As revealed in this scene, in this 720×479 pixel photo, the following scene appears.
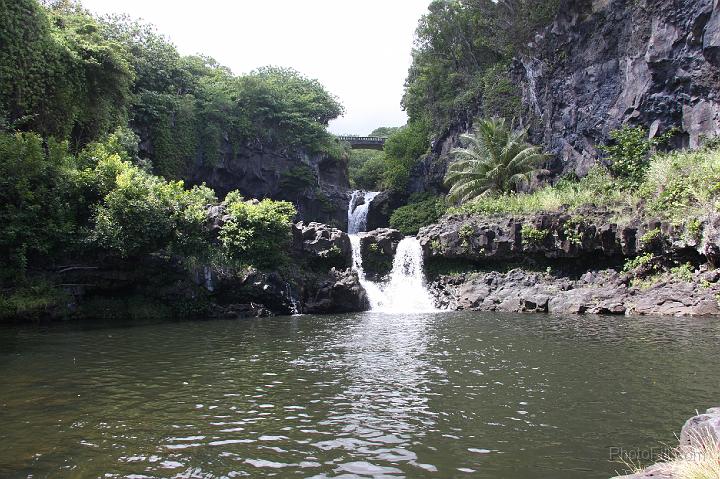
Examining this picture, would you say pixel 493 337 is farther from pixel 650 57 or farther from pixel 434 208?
pixel 434 208

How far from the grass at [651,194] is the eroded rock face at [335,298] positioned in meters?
8.34

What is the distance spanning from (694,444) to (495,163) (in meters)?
28.5

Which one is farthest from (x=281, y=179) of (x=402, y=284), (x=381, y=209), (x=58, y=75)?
(x=58, y=75)

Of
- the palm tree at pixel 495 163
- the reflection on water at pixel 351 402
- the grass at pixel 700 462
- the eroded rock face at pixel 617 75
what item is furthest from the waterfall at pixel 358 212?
the grass at pixel 700 462

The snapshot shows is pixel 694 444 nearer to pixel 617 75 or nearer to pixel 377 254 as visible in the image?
pixel 377 254

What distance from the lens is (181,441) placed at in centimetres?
653

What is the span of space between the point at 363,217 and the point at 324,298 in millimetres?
18567

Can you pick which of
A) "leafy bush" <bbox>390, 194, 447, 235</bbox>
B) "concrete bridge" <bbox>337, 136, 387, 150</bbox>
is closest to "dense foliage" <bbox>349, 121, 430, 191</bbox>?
"leafy bush" <bbox>390, 194, 447, 235</bbox>

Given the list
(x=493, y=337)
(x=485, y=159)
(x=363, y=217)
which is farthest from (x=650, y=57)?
(x=363, y=217)

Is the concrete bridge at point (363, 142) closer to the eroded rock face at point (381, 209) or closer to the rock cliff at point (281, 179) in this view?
the rock cliff at point (281, 179)

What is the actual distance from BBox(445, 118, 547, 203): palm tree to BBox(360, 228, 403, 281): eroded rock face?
697 centimetres

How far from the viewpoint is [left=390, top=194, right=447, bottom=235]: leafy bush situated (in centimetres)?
3866

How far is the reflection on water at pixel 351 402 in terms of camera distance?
5.86 meters

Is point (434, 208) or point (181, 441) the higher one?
point (434, 208)
